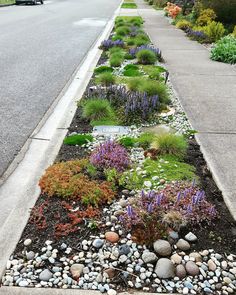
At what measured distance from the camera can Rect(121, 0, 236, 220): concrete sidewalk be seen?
4.35m

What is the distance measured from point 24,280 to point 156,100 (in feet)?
12.7

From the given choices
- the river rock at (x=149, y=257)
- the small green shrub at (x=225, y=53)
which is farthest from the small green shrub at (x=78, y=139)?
the small green shrub at (x=225, y=53)

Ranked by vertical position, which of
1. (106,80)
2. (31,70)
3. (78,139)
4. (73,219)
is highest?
(73,219)

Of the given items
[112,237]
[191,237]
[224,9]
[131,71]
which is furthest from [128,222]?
[224,9]

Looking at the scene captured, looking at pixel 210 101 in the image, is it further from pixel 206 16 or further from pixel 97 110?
pixel 206 16

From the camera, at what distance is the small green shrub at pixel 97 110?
5.74 m

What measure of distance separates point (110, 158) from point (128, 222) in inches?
42.7

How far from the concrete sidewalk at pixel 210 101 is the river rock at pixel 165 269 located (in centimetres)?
94

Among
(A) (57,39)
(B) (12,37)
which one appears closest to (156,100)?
(A) (57,39)

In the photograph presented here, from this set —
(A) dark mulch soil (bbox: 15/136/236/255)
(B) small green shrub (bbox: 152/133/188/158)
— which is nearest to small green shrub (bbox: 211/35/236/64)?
(B) small green shrub (bbox: 152/133/188/158)

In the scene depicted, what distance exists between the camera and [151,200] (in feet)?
11.8

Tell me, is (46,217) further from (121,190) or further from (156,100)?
(156,100)

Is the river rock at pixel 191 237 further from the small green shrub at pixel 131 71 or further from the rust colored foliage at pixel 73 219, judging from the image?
the small green shrub at pixel 131 71

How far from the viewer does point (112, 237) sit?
10.5 ft
